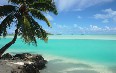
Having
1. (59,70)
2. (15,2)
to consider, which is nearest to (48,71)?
(59,70)

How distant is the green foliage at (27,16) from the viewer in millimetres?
12844

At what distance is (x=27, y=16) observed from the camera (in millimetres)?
13539

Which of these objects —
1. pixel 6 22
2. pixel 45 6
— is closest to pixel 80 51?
pixel 45 6

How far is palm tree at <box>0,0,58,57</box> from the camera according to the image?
1287 cm

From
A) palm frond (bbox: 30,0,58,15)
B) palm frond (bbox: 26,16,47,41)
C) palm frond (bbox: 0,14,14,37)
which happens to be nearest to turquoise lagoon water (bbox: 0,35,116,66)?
palm frond (bbox: 26,16,47,41)

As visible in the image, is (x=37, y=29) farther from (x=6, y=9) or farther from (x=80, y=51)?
(x=80, y=51)

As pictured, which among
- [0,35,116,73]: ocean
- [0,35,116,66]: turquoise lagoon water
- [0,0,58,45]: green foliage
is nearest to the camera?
[0,0,58,45]: green foliage

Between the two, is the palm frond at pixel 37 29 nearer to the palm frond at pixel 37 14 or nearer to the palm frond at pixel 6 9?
the palm frond at pixel 37 14

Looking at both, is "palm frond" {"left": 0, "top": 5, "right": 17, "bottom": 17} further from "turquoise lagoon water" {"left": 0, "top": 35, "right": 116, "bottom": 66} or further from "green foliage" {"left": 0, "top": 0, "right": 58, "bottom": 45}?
"turquoise lagoon water" {"left": 0, "top": 35, "right": 116, "bottom": 66}

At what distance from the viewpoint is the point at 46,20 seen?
574 inches

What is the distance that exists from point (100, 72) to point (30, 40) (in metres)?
5.64

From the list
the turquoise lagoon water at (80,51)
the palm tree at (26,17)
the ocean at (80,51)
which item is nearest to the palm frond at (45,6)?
the palm tree at (26,17)

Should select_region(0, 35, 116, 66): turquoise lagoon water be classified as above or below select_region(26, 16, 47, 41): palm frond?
below

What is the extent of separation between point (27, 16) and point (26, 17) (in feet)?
0.74
